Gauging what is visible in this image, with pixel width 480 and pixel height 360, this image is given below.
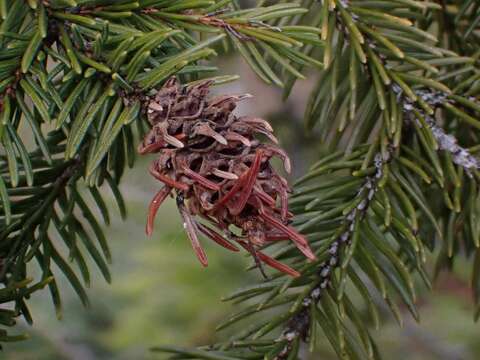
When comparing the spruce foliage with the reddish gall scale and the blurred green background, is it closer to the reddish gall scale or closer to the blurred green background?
the reddish gall scale

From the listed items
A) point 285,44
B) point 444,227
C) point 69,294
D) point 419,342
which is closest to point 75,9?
point 285,44

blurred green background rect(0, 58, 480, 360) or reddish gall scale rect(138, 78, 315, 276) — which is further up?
reddish gall scale rect(138, 78, 315, 276)

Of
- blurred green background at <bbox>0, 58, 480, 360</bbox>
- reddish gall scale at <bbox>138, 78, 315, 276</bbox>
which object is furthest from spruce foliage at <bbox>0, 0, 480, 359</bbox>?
blurred green background at <bbox>0, 58, 480, 360</bbox>

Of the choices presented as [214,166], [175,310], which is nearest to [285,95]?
[214,166]

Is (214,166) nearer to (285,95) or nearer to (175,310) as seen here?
(285,95)

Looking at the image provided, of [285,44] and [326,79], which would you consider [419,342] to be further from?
[285,44]

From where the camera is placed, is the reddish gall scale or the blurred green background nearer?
the reddish gall scale
